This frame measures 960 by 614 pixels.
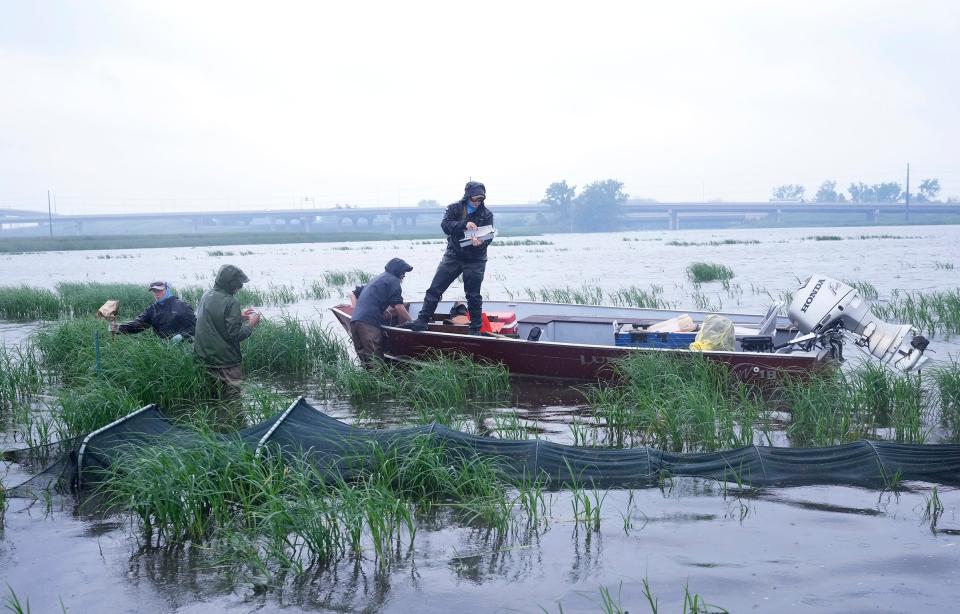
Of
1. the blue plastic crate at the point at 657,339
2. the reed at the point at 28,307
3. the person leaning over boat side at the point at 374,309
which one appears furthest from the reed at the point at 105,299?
the blue plastic crate at the point at 657,339

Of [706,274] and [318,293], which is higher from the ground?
[706,274]

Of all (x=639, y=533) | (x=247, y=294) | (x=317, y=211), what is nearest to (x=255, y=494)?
→ (x=639, y=533)

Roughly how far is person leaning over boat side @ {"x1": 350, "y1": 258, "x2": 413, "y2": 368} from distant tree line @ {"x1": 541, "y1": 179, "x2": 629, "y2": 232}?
10932cm

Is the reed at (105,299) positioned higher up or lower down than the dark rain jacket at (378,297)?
lower down

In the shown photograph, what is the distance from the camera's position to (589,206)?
120500 millimetres

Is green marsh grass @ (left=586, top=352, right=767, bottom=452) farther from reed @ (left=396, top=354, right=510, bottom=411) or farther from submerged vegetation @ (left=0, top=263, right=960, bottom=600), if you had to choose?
reed @ (left=396, top=354, right=510, bottom=411)

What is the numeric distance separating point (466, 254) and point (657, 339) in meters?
2.53

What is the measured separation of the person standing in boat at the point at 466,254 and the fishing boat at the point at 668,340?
1.11 feet

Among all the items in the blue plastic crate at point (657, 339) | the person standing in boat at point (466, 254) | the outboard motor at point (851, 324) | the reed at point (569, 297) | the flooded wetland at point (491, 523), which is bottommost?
the flooded wetland at point (491, 523)

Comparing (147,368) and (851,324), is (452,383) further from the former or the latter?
(851,324)

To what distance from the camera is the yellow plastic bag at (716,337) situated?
9.09m

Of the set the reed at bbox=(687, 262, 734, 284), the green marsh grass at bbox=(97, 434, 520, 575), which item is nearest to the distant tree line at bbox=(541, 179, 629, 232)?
the reed at bbox=(687, 262, 734, 284)

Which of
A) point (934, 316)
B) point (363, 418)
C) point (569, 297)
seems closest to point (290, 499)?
point (363, 418)

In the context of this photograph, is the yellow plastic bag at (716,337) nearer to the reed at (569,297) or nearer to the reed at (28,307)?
the reed at (569,297)
